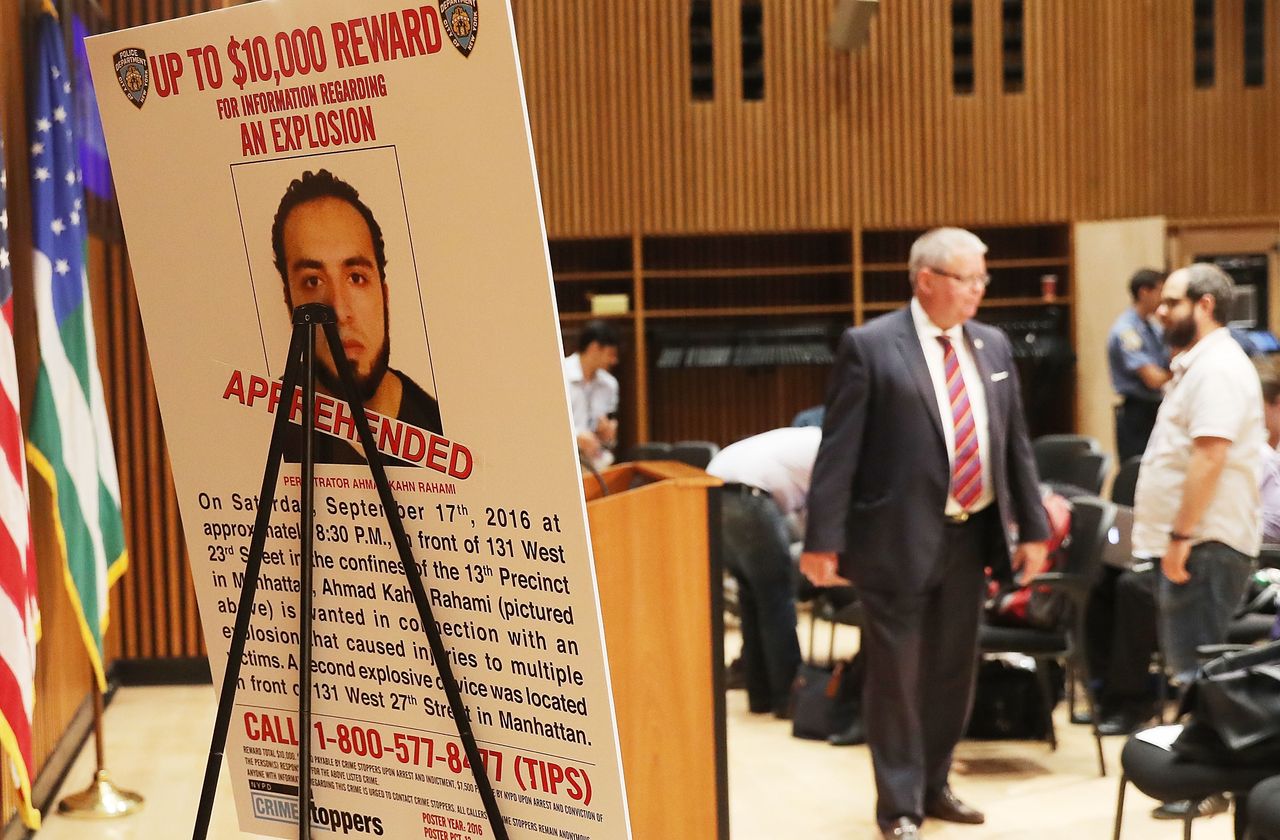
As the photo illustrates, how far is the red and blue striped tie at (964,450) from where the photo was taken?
12.6ft

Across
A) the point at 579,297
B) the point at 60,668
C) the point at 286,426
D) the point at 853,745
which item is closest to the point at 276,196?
the point at 286,426

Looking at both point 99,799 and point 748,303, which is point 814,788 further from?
point 748,303

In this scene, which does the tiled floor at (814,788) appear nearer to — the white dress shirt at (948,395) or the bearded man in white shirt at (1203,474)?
the bearded man in white shirt at (1203,474)

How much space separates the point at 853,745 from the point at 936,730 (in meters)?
1.21

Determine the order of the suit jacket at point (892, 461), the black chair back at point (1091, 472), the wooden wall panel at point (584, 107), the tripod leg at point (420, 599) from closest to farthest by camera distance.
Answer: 1. the tripod leg at point (420, 599)
2. the suit jacket at point (892, 461)
3. the black chair back at point (1091, 472)
4. the wooden wall panel at point (584, 107)

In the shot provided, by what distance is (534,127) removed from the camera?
10305 millimetres

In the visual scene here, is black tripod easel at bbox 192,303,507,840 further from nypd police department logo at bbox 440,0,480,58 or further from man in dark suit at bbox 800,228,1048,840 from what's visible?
man in dark suit at bbox 800,228,1048,840

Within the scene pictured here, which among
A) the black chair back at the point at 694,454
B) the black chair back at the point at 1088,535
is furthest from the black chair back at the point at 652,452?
the black chair back at the point at 1088,535

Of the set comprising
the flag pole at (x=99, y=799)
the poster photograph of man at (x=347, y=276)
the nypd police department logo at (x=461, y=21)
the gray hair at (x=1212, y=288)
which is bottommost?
the flag pole at (x=99, y=799)

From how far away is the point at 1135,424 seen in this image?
328 inches

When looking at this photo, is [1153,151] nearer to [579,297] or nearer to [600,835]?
[579,297]

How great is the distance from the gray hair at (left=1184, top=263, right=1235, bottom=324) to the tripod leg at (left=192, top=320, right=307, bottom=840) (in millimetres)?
3105

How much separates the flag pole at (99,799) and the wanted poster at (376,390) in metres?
2.43

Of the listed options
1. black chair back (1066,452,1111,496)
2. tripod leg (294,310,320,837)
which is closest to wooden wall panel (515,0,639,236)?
black chair back (1066,452,1111,496)
